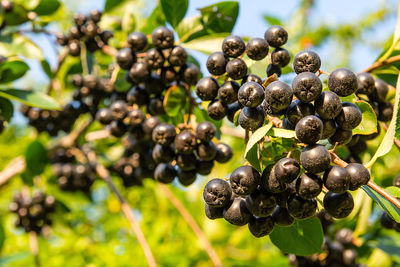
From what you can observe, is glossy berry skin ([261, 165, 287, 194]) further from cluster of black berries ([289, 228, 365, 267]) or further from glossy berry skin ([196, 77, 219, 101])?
cluster of black berries ([289, 228, 365, 267])

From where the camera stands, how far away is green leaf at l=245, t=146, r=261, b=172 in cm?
121

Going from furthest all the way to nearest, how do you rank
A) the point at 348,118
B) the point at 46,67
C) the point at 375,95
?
the point at 46,67, the point at 375,95, the point at 348,118

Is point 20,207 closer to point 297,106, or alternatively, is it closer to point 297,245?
point 297,245

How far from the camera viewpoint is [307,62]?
1281 millimetres

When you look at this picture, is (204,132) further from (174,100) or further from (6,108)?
(6,108)

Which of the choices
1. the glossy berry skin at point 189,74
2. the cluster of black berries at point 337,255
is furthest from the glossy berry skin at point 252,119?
the cluster of black berries at point 337,255

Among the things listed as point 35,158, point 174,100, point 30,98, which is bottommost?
point 35,158

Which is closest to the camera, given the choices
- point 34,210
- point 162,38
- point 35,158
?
point 162,38

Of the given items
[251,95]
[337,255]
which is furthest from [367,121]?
[337,255]

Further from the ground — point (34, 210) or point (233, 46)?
point (233, 46)

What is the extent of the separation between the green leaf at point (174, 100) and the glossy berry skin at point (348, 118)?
0.84 m

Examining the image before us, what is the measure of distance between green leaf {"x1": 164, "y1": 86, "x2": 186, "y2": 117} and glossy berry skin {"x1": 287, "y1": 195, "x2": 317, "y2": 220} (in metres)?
0.86

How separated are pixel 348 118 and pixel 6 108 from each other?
1742 millimetres

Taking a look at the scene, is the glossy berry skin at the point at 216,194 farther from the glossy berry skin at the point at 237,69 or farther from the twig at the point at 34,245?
the twig at the point at 34,245
